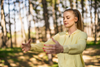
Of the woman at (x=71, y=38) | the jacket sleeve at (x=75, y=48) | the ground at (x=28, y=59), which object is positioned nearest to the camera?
the jacket sleeve at (x=75, y=48)

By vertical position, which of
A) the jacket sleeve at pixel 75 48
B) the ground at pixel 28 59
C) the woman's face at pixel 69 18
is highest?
the woman's face at pixel 69 18

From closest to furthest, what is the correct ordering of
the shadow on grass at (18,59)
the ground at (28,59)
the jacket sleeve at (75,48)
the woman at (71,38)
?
the jacket sleeve at (75,48) → the woman at (71,38) → the ground at (28,59) → the shadow on grass at (18,59)

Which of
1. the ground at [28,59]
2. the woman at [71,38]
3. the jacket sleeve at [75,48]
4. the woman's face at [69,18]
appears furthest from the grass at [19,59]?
the jacket sleeve at [75,48]

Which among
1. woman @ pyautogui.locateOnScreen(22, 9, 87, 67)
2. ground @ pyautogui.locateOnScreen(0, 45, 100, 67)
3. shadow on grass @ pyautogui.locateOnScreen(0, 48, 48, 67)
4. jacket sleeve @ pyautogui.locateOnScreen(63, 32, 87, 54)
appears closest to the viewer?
jacket sleeve @ pyautogui.locateOnScreen(63, 32, 87, 54)

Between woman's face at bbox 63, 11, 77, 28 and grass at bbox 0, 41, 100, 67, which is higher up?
woman's face at bbox 63, 11, 77, 28

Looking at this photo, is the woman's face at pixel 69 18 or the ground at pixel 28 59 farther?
the ground at pixel 28 59

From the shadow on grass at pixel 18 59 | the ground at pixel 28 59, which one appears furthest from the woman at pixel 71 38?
the shadow on grass at pixel 18 59

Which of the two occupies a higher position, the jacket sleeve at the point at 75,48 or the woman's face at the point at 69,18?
the woman's face at the point at 69,18

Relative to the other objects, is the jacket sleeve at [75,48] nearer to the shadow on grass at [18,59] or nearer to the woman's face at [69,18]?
the woman's face at [69,18]

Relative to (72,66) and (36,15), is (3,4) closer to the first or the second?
(36,15)

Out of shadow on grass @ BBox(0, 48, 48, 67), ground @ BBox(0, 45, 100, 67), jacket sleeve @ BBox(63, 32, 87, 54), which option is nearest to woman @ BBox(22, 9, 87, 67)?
jacket sleeve @ BBox(63, 32, 87, 54)

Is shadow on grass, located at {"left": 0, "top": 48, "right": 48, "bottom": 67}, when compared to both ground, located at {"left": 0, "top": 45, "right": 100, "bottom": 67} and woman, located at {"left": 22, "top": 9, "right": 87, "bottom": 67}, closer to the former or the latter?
ground, located at {"left": 0, "top": 45, "right": 100, "bottom": 67}

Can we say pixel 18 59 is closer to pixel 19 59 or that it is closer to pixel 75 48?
pixel 19 59

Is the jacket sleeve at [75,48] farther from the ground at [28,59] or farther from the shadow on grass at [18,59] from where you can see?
the shadow on grass at [18,59]
